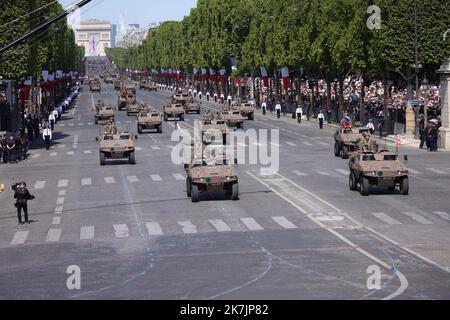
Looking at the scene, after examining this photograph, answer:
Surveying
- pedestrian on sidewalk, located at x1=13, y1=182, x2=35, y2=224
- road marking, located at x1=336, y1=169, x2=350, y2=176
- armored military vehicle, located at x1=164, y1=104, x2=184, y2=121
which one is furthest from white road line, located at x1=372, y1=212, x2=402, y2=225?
armored military vehicle, located at x1=164, y1=104, x2=184, y2=121

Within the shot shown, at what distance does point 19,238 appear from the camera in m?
32.7

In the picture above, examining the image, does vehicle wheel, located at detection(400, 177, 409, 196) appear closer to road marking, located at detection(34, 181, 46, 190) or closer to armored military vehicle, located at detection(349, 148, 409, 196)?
armored military vehicle, located at detection(349, 148, 409, 196)

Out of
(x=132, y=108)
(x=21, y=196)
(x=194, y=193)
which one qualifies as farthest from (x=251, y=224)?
(x=132, y=108)

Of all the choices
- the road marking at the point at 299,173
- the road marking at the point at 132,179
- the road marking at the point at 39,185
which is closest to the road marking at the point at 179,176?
the road marking at the point at 132,179

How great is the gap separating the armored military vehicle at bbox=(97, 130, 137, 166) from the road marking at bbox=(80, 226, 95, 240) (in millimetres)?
21793

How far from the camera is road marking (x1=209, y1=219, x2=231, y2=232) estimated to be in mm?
32531

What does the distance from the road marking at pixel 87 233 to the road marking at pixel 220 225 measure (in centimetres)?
368

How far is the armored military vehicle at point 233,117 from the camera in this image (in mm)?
86125

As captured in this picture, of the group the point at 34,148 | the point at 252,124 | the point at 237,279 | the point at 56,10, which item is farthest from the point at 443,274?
the point at 56,10

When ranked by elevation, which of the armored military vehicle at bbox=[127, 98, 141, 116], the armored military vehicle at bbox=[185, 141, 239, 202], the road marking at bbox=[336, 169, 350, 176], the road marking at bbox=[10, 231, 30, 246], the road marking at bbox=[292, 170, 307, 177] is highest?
the armored military vehicle at bbox=[185, 141, 239, 202]

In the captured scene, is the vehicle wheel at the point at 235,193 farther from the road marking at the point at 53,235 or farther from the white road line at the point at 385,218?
the road marking at the point at 53,235

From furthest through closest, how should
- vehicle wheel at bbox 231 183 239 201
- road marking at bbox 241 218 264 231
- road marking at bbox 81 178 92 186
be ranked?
road marking at bbox 81 178 92 186 < vehicle wheel at bbox 231 183 239 201 < road marking at bbox 241 218 264 231

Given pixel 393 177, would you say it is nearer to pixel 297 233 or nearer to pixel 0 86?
pixel 297 233

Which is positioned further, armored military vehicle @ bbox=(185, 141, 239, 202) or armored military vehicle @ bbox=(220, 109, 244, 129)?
armored military vehicle @ bbox=(220, 109, 244, 129)
